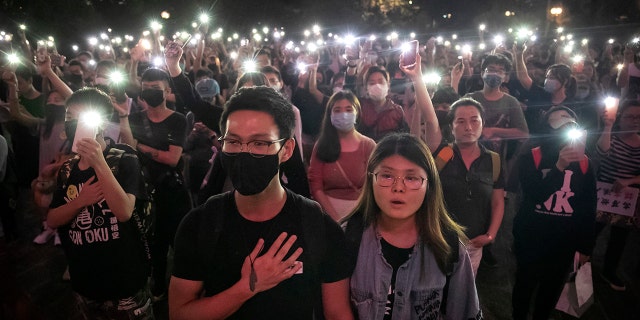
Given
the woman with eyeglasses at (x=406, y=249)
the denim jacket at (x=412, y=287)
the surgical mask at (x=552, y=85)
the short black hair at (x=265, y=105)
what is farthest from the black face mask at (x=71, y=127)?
the surgical mask at (x=552, y=85)

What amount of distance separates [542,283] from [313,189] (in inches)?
89.0

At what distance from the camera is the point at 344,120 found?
406 cm

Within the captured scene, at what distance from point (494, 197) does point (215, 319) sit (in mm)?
2851

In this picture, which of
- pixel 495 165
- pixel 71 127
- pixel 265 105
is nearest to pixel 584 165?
pixel 495 165

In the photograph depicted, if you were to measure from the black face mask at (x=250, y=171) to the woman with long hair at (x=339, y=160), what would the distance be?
6.62 feet

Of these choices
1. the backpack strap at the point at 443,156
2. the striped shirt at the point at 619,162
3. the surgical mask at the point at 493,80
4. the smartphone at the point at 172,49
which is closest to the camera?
the backpack strap at the point at 443,156

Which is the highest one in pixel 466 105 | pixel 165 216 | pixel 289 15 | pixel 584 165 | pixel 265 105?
pixel 289 15

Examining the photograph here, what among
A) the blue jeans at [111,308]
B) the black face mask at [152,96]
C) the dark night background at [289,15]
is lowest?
the blue jeans at [111,308]

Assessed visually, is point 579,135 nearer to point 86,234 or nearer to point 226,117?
point 226,117

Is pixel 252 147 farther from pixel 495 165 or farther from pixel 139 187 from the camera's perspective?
pixel 495 165

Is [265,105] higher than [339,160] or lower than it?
higher

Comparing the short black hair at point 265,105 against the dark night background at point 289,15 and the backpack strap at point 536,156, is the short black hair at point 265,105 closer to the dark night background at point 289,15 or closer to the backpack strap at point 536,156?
the backpack strap at point 536,156

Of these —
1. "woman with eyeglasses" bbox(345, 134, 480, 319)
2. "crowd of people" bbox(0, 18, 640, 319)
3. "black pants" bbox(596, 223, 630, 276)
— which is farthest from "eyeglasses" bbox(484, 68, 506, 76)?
"woman with eyeglasses" bbox(345, 134, 480, 319)

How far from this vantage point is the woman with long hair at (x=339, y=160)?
4012 mm
